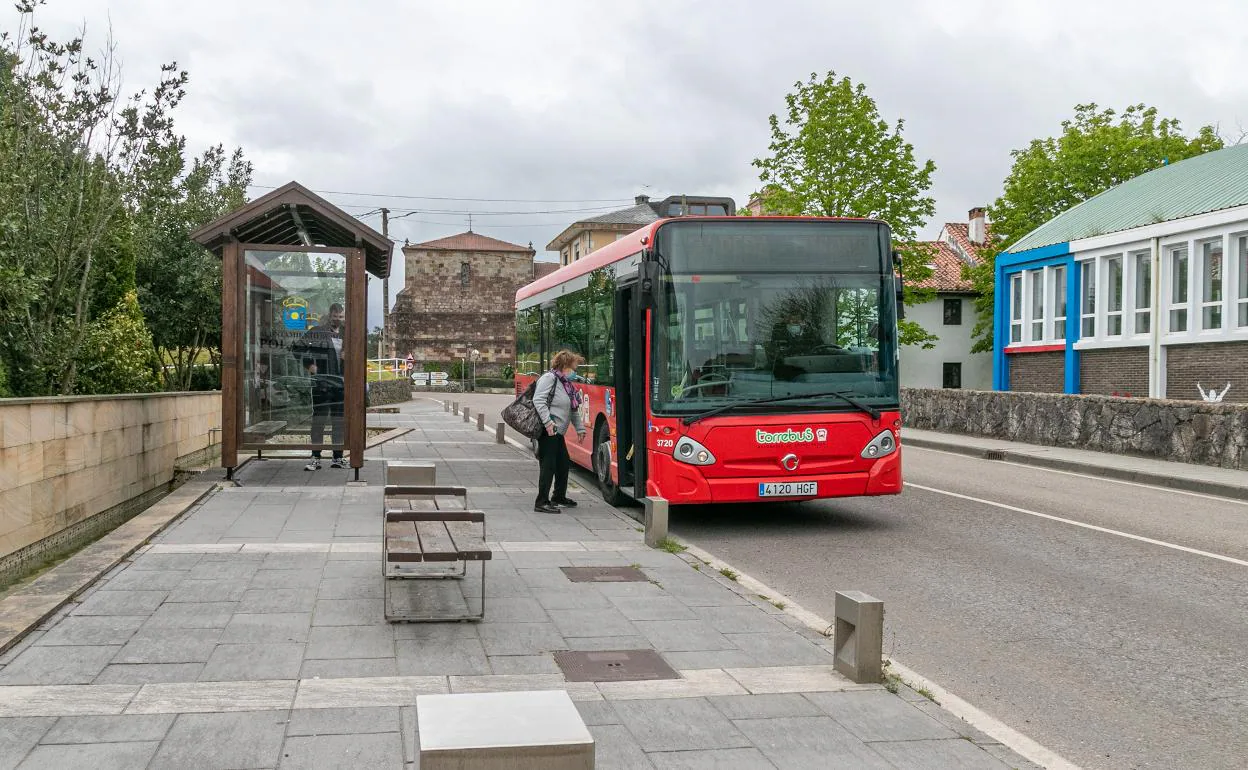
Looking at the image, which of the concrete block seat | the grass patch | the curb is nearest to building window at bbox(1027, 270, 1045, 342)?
the curb

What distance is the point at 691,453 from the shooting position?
34.0ft

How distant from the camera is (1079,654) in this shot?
6227 millimetres

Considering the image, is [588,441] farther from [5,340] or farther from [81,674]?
[81,674]

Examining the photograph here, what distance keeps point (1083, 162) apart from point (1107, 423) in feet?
107

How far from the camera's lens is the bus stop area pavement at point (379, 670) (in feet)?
14.2

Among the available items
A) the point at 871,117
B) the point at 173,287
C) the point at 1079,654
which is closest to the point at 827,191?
the point at 871,117

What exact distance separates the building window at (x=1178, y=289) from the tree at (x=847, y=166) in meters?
12.4

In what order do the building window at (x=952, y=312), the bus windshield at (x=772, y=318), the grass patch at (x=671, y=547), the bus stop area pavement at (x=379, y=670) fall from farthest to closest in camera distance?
the building window at (x=952, y=312) < the bus windshield at (x=772, y=318) < the grass patch at (x=671, y=547) < the bus stop area pavement at (x=379, y=670)

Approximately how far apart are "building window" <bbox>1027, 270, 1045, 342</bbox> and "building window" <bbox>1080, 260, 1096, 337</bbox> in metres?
2.06

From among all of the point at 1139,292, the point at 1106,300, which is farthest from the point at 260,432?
the point at 1106,300

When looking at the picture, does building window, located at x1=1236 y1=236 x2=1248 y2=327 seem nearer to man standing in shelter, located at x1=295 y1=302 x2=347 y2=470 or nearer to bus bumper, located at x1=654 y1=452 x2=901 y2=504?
bus bumper, located at x1=654 y1=452 x2=901 y2=504

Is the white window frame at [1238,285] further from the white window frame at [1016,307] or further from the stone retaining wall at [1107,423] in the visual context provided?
the white window frame at [1016,307]

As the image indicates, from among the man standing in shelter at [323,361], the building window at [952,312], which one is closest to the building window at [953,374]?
the building window at [952,312]

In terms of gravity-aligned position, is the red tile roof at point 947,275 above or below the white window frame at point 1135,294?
above
